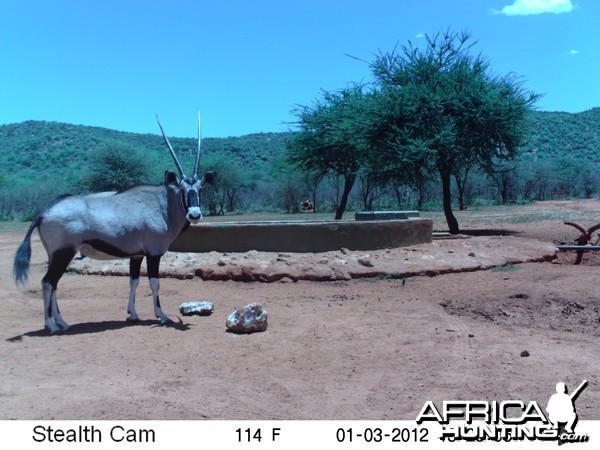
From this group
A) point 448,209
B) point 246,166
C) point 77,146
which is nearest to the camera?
point 448,209

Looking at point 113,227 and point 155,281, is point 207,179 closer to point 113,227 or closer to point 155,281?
point 113,227

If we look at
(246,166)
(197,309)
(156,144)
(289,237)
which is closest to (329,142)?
(289,237)

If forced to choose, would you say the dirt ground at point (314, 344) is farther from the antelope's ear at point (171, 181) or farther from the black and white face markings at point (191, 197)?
the antelope's ear at point (171, 181)

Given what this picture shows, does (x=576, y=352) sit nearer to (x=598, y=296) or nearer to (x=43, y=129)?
(x=598, y=296)

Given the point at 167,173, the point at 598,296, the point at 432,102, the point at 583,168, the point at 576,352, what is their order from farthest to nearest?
1. the point at 583,168
2. the point at 432,102
3. the point at 598,296
4. the point at 167,173
5. the point at 576,352

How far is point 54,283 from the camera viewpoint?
7020 mm

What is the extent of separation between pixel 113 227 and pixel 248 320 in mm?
1897

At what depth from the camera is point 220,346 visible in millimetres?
6570

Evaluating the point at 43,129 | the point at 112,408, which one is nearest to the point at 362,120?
the point at 112,408

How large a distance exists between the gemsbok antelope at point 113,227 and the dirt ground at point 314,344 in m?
0.67

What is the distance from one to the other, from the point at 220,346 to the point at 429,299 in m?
3.77

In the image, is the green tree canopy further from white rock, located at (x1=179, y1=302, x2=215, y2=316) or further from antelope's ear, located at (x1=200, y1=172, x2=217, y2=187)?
Result: antelope's ear, located at (x1=200, y1=172, x2=217, y2=187)

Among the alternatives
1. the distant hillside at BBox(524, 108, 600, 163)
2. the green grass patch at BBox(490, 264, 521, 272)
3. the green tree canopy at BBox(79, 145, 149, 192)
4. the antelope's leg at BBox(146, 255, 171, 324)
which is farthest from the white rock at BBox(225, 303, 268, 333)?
the distant hillside at BBox(524, 108, 600, 163)

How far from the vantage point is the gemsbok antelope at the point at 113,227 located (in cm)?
692
